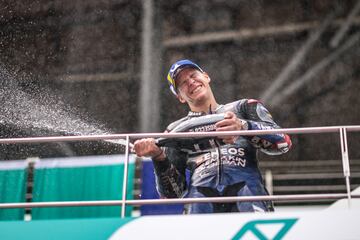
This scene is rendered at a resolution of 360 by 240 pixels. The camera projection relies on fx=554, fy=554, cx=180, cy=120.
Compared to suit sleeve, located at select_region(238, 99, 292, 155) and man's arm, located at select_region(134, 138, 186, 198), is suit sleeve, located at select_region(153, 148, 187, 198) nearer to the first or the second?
man's arm, located at select_region(134, 138, 186, 198)

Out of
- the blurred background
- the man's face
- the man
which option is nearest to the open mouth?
the man's face

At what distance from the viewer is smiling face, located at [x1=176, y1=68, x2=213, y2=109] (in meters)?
2.29

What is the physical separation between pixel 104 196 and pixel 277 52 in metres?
3.06

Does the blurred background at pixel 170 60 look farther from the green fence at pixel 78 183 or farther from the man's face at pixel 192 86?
the man's face at pixel 192 86

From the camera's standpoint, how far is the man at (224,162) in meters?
2.04

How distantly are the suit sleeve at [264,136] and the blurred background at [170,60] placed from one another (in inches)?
150

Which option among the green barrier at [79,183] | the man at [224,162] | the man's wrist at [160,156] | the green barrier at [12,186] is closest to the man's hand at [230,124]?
the man at [224,162]

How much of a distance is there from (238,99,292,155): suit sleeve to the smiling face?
19 centimetres

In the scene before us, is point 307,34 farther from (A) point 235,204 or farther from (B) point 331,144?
(A) point 235,204

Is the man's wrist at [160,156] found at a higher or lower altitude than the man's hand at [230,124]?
lower

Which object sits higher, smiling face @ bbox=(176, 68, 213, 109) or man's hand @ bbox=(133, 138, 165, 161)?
smiling face @ bbox=(176, 68, 213, 109)

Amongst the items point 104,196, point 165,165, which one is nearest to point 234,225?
point 165,165

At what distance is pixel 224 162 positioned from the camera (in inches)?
81.7

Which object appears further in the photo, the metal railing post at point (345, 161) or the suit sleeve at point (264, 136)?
the suit sleeve at point (264, 136)
